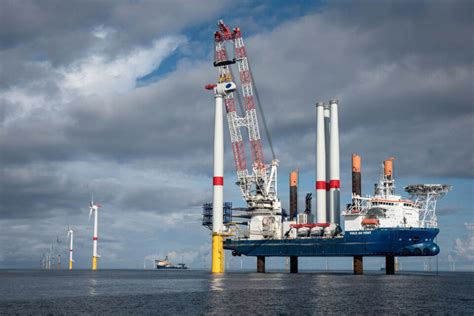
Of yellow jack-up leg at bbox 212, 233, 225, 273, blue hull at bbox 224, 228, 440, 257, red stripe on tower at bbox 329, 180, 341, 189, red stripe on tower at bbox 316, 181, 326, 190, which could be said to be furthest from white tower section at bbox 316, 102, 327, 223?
yellow jack-up leg at bbox 212, 233, 225, 273

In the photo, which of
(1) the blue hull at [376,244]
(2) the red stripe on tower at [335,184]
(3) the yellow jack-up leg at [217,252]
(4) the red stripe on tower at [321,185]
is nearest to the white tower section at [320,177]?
(4) the red stripe on tower at [321,185]

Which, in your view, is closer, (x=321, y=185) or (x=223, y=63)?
(x=321, y=185)

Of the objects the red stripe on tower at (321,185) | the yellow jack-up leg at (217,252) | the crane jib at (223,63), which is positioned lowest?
the yellow jack-up leg at (217,252)

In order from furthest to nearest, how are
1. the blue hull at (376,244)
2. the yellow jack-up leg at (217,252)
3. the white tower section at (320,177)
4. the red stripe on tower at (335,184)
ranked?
the yellow jack-up leg at (217,252), the red stripe on tower at (335,184), the white tower section at (320,177), the blue hull at (376,244)

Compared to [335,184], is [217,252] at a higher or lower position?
lower

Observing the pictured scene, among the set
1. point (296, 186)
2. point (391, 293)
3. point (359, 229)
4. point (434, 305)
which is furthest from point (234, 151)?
point (434, 305)

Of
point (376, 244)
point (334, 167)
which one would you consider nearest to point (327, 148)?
point (334, 167)

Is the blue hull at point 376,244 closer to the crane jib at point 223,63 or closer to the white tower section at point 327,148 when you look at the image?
the white tower section at point 327,148

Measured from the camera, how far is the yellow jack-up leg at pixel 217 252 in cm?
14188

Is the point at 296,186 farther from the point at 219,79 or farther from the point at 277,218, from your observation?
the point at 219,79

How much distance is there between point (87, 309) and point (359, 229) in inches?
2856

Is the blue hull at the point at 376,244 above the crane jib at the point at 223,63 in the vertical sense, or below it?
Result: below

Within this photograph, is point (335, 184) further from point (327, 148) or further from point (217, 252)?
point (217, 252)

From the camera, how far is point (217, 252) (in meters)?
144
